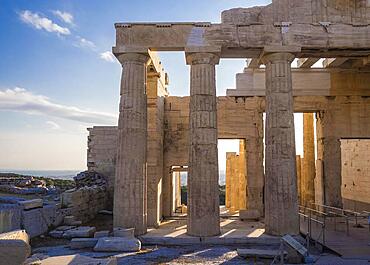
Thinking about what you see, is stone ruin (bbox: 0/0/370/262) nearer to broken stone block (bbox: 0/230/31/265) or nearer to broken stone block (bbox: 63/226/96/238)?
broken stone block (bbox: 63/226/96/238)

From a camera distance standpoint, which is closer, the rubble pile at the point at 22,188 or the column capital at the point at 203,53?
the column capital at the point at 203,53

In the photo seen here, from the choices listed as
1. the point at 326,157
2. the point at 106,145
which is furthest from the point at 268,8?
the point at 106,145

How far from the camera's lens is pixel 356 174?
21.4 m

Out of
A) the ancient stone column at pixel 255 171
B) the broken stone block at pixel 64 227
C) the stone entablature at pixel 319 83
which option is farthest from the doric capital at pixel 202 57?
the broken stone block at pixel 64 227

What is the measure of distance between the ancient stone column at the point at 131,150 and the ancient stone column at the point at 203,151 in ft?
5.50

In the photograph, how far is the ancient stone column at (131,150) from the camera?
12.6 meters

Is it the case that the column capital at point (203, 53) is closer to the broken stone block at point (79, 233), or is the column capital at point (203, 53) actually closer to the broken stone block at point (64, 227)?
the broken stone block at point (79, 233)

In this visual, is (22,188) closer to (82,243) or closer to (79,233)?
(79,233)

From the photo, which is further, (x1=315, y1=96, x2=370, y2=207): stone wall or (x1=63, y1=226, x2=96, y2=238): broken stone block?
(x1=315, y1=96, x2=370, y2=207): stone wall

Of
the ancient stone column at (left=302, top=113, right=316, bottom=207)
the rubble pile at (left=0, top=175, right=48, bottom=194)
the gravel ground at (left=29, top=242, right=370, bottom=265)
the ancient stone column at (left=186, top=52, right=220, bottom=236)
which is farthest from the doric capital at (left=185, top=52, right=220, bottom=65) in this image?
the ancient stone column at (left=302, top=113, right=316, bottom=207)

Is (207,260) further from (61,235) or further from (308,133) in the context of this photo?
(308,133)

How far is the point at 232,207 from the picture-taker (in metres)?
23.5

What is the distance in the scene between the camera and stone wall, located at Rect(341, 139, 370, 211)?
794 inches

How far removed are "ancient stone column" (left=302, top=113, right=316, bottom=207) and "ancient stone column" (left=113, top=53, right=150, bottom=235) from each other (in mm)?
11037
